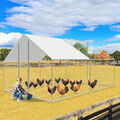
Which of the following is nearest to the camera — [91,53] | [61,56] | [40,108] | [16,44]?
[40,108]

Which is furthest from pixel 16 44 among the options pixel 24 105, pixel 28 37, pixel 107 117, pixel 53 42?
pixel 107 117

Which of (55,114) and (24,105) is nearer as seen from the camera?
(55,114)

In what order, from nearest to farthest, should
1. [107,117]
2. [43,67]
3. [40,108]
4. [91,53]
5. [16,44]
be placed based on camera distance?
1. [107,117]
2. [40,108]
3. [16,44]
4. [91,53]
5. [43,67]

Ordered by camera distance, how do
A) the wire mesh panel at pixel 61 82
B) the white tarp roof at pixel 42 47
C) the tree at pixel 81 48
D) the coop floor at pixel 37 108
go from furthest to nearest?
the tree at pixel 81 48 → the white tarp roof at pixel 42 47 → the wire mesh panel at pixel 61 82 → the coop floor at pixel 37 108

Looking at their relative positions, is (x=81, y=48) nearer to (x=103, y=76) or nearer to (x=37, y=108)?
(x=37, y=108)

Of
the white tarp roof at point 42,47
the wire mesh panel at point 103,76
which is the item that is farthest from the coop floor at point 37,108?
the wire mesh panel at point 103,76

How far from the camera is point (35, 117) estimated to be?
7.30m

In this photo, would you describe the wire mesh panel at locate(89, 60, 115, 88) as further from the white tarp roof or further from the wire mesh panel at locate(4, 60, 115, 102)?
the white tarp roof

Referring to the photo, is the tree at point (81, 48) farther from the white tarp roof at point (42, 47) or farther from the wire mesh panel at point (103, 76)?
the wire mesh panel at point (103, 76)

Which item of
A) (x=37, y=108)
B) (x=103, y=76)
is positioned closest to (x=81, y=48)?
(x=37, y=108)

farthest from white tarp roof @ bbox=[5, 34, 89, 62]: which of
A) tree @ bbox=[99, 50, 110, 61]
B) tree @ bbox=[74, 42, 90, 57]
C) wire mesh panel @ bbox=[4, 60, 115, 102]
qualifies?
tree @ bbox=[99, 50, 110, 61]

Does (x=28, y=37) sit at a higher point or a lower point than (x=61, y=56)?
higher

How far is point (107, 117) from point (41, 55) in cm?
952

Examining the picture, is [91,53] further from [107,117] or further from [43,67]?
[43,67]
